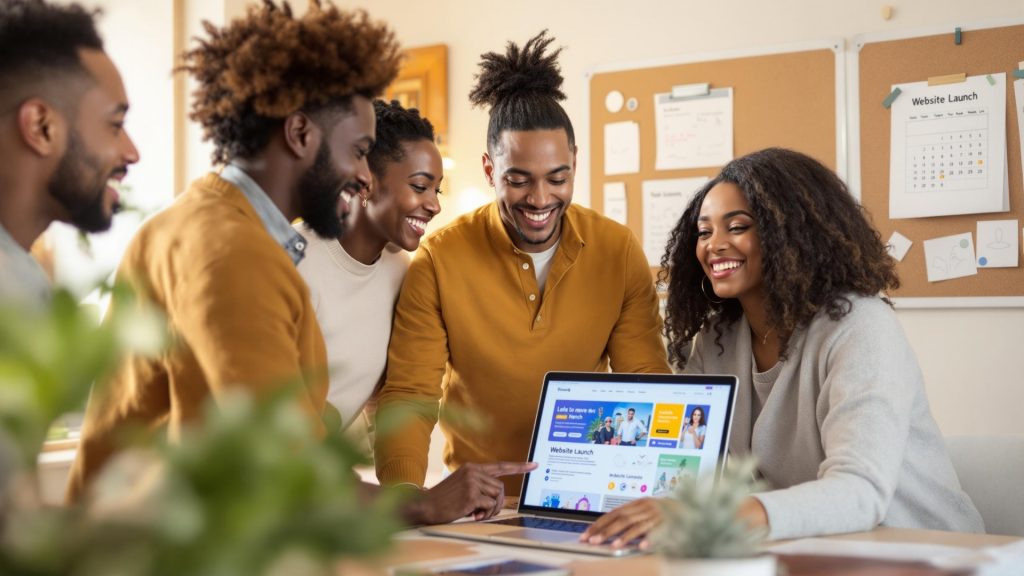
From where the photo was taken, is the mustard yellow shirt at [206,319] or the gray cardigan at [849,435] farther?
the gray cardigan at [849,435]

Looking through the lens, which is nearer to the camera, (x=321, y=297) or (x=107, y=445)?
(x=107, y=445)

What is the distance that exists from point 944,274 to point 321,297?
2.27 m

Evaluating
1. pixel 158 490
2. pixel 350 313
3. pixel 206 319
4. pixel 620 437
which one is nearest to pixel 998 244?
pixel 620 437

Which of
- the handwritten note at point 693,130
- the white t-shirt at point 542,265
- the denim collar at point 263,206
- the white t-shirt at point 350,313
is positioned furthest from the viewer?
the handwritten note at point 693,130

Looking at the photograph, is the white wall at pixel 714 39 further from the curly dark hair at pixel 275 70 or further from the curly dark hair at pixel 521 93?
the curly dark hair at pixel 275 70

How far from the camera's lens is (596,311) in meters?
2.28

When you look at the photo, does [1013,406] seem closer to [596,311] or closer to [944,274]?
[944,274]

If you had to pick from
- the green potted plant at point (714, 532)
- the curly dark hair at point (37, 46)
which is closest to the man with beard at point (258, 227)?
the curly dark hair at point (37, 46)

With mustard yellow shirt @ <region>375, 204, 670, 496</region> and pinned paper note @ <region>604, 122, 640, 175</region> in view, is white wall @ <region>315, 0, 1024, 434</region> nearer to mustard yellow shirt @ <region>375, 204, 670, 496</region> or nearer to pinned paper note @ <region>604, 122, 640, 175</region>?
pinned paper note @ <region>604, 122, 640, 175</region>

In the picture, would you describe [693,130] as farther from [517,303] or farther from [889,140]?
[517,303]

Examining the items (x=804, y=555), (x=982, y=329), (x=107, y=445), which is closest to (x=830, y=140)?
(x=982, y=329)

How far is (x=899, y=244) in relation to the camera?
3.53 meters

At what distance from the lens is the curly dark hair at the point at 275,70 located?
152cm

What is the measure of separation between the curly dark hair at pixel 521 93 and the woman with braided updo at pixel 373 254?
179 millimetres
